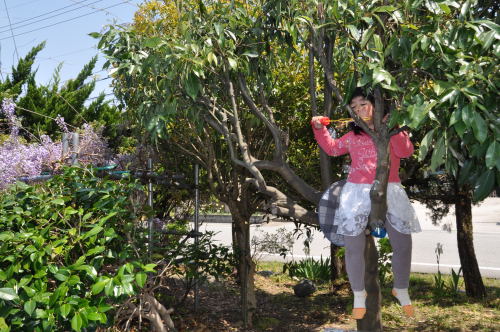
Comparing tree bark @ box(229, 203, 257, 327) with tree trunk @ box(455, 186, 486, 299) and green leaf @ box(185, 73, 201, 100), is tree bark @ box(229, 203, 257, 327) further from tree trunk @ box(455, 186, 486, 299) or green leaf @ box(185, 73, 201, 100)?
tree trunk @ box(455, 186, 486, 299)

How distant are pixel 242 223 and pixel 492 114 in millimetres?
3910

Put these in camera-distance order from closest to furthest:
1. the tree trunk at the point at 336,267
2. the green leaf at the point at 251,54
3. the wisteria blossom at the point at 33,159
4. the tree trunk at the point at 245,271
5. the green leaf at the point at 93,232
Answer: the green leaf at the point at 93,232, the green leaf at the point at 251,54, the tree trunk at the point at 245,271, the wisteria blossom at the point at 33,159, the tree trunk at the point at 336,267

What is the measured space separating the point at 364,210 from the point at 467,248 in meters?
4.67

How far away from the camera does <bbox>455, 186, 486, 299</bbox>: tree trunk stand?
283 inches

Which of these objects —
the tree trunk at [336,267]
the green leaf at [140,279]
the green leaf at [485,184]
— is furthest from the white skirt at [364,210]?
the tree trunk at [336,267]

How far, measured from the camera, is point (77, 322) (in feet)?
10.9

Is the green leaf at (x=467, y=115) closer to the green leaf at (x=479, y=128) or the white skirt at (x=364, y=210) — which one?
the green leaf at (x=479, y=128)

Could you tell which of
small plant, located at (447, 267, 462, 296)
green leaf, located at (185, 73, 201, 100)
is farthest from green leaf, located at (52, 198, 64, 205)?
small plant, located at (447, 267, 462, 296)

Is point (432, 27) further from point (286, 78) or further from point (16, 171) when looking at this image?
point (16, 171)

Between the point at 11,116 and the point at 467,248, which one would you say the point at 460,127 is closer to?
the point at 467,248

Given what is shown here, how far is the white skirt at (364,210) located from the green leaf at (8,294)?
223 centimetres

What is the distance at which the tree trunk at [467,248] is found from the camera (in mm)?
7176

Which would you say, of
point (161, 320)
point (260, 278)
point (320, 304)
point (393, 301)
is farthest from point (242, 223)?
point (260, 278)

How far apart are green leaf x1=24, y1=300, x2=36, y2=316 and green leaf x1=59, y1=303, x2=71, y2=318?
21cm
